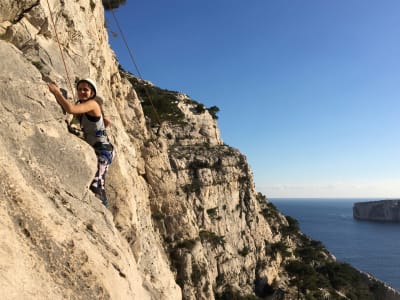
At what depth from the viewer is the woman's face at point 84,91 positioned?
679cm

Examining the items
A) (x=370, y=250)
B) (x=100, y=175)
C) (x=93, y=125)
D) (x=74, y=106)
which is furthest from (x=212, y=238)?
(x=370, y=250)

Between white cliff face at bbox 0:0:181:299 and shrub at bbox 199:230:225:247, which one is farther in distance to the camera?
shrub at bbox 199:230:225:247

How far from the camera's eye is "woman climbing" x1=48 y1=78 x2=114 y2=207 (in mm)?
6777

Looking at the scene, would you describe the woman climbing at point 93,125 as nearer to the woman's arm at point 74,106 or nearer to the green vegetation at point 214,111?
the woman's arm at point 74,106

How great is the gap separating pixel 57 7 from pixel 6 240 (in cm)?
806

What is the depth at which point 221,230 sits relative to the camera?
4803cm

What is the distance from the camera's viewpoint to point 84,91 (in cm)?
684

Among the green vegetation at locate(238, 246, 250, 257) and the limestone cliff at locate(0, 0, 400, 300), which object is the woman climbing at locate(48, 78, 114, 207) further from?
the green vegetation at locate(238, 246, 250, 257)

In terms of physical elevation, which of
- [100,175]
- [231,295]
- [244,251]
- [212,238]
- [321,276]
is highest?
[100,175]

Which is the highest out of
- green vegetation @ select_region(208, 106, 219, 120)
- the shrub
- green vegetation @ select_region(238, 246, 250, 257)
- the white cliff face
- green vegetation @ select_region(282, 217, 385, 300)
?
green vegetation @ select_region(208, 106, 219, 120)

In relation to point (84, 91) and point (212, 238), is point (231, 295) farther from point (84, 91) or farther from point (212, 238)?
point (84, 91)

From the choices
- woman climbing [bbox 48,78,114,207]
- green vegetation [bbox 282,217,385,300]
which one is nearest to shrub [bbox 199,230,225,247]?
green vegetation [bbox 282,217,385,300]

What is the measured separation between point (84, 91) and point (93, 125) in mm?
762

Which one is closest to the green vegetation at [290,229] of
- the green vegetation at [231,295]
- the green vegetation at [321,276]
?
the green vegetation at [321,276]
